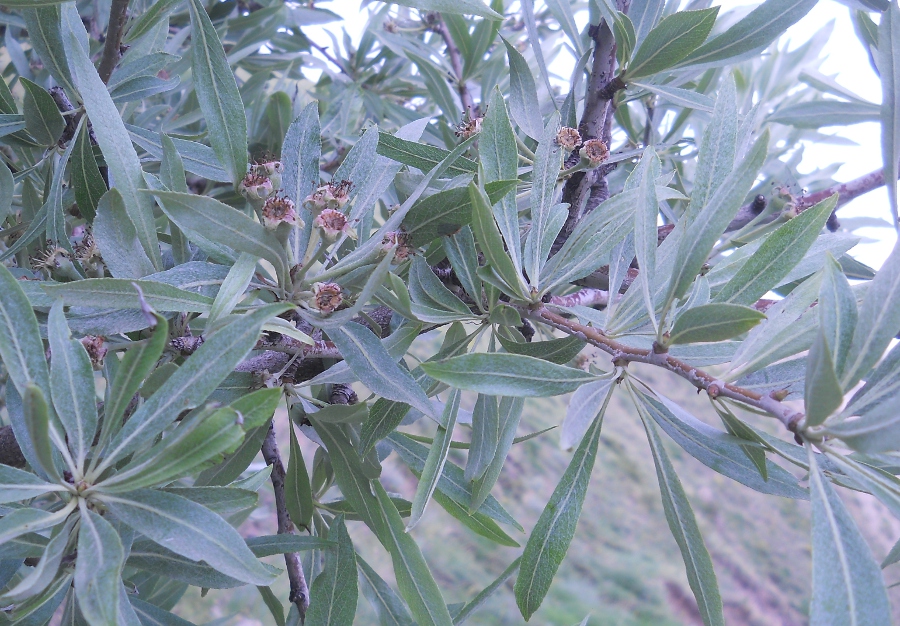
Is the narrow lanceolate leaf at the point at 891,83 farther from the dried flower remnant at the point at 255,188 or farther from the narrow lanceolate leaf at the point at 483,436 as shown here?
the dried flower remnant at the point at 255,188

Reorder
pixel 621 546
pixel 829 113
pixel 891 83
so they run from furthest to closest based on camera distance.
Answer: pixel 621 546 < pixel 829 113 < pixel 891 83

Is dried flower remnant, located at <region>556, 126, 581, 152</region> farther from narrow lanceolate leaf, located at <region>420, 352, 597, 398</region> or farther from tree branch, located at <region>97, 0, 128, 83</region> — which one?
tree branch, located at <region>97, 0, 128, 83</region>

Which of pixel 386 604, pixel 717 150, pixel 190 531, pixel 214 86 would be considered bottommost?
pixel 386 604

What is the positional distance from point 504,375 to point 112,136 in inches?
15.2

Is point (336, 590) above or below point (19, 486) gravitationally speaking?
below

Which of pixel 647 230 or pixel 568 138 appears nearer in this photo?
pixel 647 230

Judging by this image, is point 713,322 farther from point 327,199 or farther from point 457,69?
point 457,69

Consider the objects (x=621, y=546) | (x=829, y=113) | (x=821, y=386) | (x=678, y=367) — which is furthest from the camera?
(x=621, y=546)

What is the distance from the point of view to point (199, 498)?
1.59ft

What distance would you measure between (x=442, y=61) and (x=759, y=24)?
0.67m

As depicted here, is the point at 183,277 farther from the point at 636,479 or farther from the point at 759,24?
the point at 636,479

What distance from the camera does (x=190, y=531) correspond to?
0.44m

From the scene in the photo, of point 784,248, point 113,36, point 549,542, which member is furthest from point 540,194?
point 113,36

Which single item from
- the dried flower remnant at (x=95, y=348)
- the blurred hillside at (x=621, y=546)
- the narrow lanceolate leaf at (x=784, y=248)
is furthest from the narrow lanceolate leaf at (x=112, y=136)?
the blurred hillside at (x=621, y=546)
